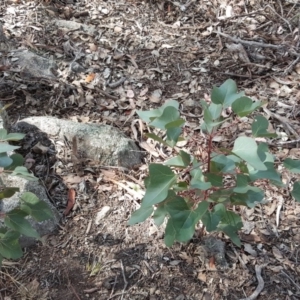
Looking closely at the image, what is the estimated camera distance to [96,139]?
101 inches

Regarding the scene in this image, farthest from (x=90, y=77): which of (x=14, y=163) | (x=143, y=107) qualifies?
(x=14, y=163)

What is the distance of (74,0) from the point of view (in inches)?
150

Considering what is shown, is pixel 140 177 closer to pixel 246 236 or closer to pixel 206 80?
pixel 246 236

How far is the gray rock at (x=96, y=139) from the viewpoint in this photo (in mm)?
2549

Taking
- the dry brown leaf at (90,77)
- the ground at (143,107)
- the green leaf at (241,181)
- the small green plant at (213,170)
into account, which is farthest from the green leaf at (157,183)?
the dry brown leaf at (90,77)

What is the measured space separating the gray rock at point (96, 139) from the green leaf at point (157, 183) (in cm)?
98

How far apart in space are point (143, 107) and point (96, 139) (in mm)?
555

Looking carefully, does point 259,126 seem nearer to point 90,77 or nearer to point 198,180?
point 198,180

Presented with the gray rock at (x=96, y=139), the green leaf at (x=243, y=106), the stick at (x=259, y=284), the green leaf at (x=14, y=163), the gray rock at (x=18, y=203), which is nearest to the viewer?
the green leaf at (x=243, y=106)

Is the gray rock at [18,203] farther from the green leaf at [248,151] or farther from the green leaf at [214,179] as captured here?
the green leaf at [248,151]

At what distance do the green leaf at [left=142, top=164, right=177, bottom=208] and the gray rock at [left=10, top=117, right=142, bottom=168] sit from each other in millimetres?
984

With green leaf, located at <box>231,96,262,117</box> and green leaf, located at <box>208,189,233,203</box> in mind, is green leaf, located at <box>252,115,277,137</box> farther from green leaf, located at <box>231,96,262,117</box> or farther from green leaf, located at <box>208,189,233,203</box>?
green leaf, located at <box>208,189,233,203</box>

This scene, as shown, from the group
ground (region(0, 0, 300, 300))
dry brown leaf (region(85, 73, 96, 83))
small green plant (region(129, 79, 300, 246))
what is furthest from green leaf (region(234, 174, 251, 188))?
dry brown leaf (region(85, 73, 96, 83))

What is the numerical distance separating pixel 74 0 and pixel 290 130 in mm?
2122
